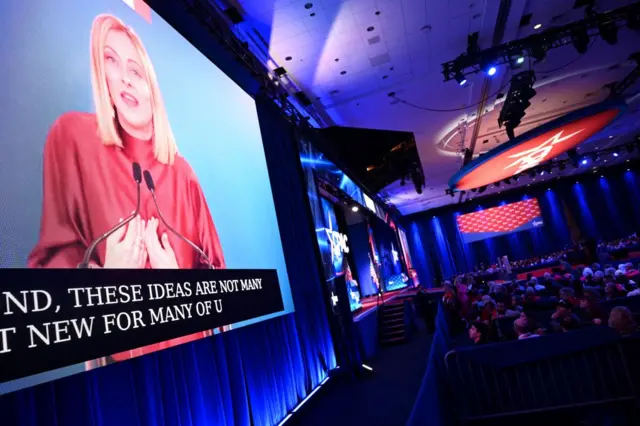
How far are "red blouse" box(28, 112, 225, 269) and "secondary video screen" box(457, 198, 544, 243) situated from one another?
25.4m

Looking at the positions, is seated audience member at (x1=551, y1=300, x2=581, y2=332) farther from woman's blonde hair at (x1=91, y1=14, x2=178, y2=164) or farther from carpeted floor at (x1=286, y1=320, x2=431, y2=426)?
woman's blonde hair at (x1=91, y1=14, x2=178, y2=164)

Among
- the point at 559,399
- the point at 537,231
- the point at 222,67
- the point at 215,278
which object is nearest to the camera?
the point at 215,278

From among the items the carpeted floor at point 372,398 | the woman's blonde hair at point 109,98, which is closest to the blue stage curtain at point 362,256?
the carpeted floor at point 372,398

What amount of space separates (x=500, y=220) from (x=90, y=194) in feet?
87.3

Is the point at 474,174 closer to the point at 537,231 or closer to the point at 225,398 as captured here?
the point at 225,398

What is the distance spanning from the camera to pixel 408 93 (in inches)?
355

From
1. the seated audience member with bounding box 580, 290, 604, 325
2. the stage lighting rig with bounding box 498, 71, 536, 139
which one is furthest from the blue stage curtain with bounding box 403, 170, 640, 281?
the seated audience member with bounding box 580, 290, 604, 325

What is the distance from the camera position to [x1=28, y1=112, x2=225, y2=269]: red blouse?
2298 millimetres

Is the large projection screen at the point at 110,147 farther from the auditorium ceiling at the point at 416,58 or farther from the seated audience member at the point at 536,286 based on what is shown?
the seated audience member at the point at 536,286

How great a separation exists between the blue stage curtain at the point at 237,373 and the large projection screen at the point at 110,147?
171mm

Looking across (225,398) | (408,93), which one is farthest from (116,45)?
(408,93)

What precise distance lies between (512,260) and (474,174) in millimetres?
18078

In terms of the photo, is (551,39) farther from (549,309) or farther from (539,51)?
(549,309)

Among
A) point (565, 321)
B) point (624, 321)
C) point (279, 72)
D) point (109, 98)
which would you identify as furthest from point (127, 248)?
point (565, 321)
